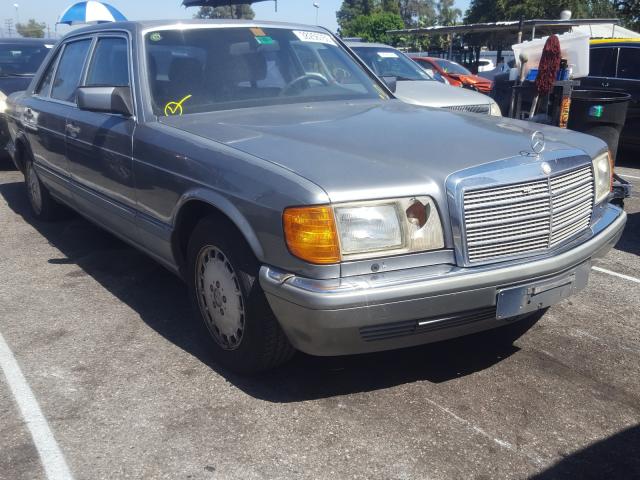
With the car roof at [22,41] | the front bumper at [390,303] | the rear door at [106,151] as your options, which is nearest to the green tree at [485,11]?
the car roof at [22,41]

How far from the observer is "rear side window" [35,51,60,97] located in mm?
5598

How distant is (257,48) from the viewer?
13.8 feet

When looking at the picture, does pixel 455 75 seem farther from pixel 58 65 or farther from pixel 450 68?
pixel 58 65

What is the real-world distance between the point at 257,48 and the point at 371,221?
1.98 meters

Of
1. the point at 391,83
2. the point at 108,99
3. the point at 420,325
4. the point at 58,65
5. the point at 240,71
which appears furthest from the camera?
the point at 58,65

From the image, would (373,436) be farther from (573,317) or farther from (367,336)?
(573,317)

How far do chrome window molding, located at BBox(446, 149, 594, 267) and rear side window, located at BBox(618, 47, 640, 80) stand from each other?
7.44m

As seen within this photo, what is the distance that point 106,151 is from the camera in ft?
13.6

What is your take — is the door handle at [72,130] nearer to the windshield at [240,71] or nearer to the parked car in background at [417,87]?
the windshield at [240,71]

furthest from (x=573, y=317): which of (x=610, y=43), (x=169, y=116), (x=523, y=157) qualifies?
(x=610, y=43)

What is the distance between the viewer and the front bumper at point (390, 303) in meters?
2.64

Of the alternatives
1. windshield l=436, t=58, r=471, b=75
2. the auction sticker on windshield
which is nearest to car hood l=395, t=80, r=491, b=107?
the auction sticker on windshield

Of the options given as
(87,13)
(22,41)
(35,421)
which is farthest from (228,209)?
(87,13)

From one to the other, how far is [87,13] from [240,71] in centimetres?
1357
